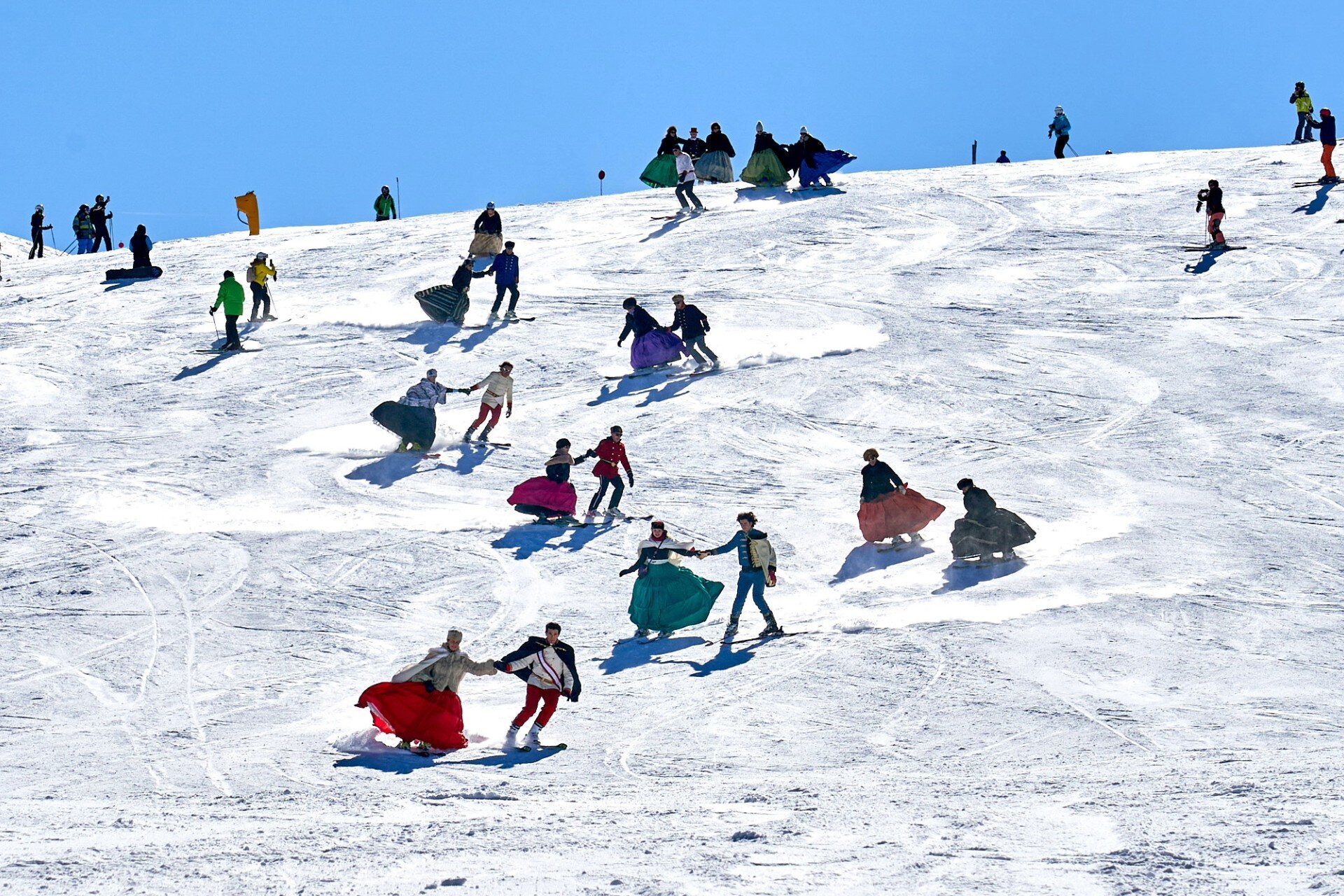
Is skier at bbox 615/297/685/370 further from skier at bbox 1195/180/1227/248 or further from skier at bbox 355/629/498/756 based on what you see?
skier at bbox 355/629/498/756

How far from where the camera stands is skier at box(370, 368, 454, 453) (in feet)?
67.7

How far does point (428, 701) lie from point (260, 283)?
17074 millimetres

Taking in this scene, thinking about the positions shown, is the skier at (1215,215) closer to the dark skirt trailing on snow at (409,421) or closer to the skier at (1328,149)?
the skier at (1328,149)

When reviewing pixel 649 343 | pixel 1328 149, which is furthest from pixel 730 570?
pixel 1328 149

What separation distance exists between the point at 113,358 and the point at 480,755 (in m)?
16.5

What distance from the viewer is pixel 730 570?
16781 mm

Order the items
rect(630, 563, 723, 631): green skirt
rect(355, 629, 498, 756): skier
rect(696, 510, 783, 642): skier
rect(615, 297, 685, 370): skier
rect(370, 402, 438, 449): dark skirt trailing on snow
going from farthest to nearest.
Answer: rect(615, 297, 685, 370): skier → rect(370, 402, 438, 449): dark skirt trailing on snow → rect(630, 563, 723, 631): green skirt → rect(696, 510, 783, 642): skier → rect(355, 629, 498, 756): skier

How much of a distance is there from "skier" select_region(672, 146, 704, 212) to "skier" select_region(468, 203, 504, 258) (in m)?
4.95

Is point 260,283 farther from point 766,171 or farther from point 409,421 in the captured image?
point 766,171

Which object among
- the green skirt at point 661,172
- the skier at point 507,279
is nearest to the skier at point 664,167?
the green skirt at point 661,172

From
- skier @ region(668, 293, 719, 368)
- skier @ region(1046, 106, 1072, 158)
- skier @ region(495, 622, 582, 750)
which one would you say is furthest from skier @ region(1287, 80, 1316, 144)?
skier @ region(495, 622, 582, 750)

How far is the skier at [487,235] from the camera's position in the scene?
2961 cm

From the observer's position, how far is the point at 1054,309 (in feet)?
85.6

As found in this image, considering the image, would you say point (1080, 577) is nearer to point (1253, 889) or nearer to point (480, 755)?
point (480, 755)
